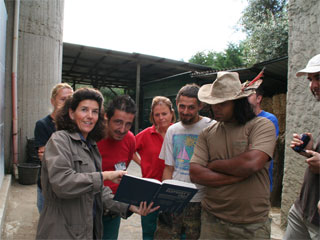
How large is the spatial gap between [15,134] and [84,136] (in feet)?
15.1

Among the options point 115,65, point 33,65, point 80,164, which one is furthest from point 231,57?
point 80,164

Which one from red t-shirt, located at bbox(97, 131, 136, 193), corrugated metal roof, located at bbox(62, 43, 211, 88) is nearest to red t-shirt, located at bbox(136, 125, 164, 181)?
red t-shirt, located at bbox(97, 131, 136, 193)

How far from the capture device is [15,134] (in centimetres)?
574

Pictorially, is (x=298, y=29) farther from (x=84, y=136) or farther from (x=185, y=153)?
(x=84, y=136)

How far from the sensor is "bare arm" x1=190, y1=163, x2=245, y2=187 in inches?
75.8

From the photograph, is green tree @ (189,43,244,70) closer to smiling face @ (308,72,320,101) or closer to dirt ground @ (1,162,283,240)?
dirt ground @ (1,162,283,240)

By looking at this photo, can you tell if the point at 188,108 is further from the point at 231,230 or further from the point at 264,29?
the point at 264,29

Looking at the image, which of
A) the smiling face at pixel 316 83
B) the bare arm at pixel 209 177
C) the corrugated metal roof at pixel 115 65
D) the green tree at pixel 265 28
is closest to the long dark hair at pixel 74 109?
the bare arm at pixel 209 177

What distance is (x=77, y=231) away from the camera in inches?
65.1

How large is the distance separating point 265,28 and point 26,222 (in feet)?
44.7

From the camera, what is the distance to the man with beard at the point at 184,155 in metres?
2.36

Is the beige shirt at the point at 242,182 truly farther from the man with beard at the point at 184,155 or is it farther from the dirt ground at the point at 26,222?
the dirt ground at the point at 26,222

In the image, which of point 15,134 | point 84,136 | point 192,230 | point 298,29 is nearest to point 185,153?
point 192,230

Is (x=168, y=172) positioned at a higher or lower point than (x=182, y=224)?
higher
